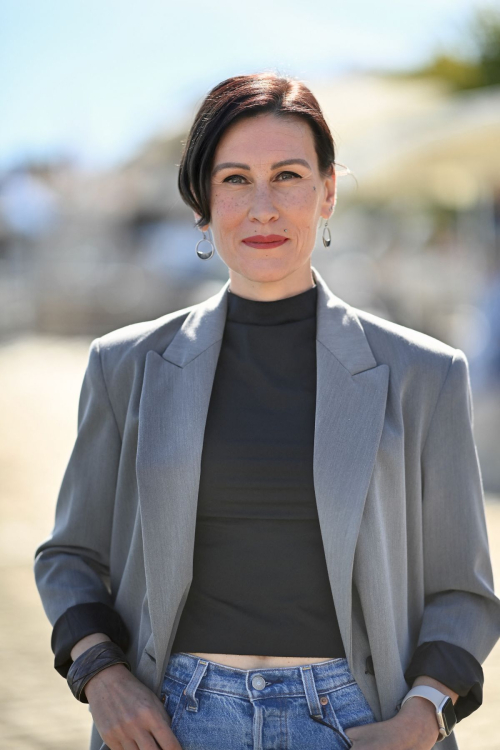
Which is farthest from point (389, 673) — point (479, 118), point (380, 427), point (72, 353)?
point (72, 353)

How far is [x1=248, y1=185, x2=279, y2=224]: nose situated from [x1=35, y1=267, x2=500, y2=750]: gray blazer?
254mm

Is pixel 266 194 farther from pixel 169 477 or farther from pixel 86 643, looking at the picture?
pixel 86 643

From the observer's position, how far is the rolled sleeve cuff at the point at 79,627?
77.0 inches

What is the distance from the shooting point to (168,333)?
7.08 feet

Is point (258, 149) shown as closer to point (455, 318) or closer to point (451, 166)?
point (451, 166)

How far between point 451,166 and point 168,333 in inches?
253

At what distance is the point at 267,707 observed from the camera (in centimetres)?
179

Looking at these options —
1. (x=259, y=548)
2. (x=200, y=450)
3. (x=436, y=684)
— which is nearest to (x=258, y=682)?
(x=259, y=548)

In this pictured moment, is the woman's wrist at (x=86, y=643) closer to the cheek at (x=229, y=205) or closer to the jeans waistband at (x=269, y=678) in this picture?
the jeans waistband at (x=269, y=678)

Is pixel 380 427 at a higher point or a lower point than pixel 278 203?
lower

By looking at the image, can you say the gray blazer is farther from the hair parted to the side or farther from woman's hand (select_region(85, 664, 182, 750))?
the hair parted to the side

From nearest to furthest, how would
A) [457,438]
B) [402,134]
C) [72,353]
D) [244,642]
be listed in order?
[244,642] < [457,438] < [402,134] < [72,353]

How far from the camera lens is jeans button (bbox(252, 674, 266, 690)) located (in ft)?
5.92

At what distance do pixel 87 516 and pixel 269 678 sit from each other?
55 centimetres
